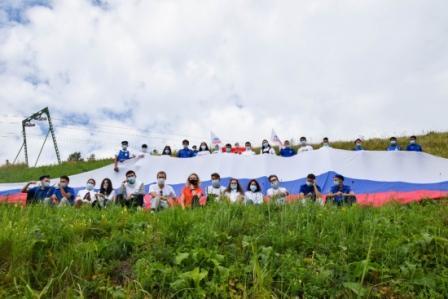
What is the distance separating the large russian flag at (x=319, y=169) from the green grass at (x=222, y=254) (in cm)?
754

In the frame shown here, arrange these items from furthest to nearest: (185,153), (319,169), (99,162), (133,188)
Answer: (99,162) < (185,153) < (319,169) < (133,188)

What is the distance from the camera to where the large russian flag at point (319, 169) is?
42.3ft

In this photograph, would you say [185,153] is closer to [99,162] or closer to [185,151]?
[185,151]

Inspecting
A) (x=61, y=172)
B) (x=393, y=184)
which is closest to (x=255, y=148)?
(x=61, y=172)

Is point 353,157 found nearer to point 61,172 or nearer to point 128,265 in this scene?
point 128,265

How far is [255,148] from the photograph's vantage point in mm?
25344

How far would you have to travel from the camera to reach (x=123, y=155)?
16094 mm

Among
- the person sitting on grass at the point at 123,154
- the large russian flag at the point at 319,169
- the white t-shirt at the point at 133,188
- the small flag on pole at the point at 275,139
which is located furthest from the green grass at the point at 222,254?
the small flag on pole at the point at 275,139

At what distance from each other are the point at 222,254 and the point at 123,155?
12531mm

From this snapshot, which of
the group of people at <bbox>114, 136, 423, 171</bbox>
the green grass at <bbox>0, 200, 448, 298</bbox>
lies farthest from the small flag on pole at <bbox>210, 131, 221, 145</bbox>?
the green grass at <bbox>0, 200, 448, 298</bbox>

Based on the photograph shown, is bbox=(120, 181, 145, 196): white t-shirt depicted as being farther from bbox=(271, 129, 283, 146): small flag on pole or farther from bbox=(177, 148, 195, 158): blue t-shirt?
bbox=(271, 129, 283, 146): small flag on pole

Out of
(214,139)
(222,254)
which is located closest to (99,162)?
(214,139)

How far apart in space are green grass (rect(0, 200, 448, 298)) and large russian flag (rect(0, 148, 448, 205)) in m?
7.54

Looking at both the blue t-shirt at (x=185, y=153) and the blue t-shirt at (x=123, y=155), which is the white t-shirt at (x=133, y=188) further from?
the blue t-shirt at (x=185, y=153)
